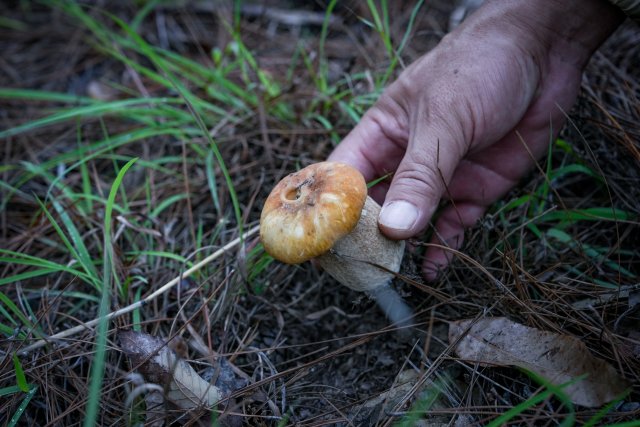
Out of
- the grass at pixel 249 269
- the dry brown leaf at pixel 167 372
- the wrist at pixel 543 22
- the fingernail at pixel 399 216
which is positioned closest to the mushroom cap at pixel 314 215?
the fingernail at pixel 399 216

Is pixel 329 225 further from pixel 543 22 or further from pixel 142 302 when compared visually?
pixel 543 22

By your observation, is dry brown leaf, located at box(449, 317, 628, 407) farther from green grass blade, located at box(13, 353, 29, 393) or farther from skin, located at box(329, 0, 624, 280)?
green grass blade, located at box(13, 353, 29, 393)

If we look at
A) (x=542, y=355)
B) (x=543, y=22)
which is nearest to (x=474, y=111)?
(x=543, y=22)

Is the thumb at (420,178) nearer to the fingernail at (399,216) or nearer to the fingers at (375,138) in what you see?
the fingernail at (399,216)

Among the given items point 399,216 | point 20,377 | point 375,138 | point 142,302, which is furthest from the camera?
point 375,138

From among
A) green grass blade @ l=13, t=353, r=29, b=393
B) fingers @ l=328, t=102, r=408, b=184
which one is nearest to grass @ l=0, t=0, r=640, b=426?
green grass blade @ l=13, t=353, r=29, b=393

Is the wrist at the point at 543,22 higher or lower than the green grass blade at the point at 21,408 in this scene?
higher

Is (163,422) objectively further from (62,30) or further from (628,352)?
(62,30)
